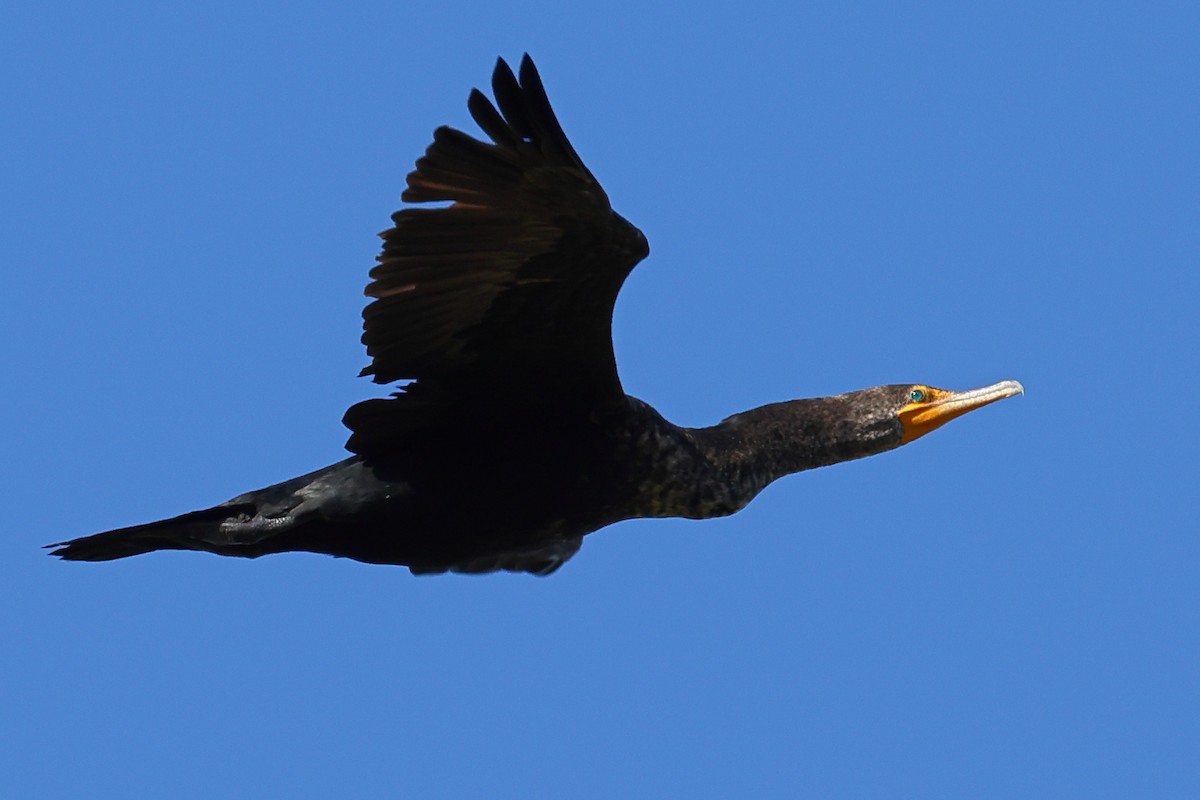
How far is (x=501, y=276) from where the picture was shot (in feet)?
23.3

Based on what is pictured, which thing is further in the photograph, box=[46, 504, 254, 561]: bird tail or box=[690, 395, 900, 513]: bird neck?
box=[690, 395, 900, 513]: bird neck

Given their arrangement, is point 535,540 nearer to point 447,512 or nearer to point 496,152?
point 447,512

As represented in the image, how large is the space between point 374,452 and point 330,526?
35 cm

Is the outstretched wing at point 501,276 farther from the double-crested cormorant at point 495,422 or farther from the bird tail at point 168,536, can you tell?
the bird tail at point 168,536

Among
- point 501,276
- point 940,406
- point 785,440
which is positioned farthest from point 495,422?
point 940,406

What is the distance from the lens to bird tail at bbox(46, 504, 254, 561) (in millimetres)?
7547

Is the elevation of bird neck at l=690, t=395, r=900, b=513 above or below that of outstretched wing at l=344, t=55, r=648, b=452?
below

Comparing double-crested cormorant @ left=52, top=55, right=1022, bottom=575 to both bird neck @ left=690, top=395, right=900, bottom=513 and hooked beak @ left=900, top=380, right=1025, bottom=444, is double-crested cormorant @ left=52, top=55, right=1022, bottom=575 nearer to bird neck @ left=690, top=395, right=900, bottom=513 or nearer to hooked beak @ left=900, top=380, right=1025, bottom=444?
bird neck @ left=690, top=395, right=900, bottom=513

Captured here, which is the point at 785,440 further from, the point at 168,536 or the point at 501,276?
the point at 168,536

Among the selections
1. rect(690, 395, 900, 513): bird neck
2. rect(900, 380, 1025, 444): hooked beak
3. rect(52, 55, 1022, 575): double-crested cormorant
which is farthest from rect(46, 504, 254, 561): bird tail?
rect(900, 380, 1025, 444): hooked beak

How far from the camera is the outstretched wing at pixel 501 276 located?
21.8 ft

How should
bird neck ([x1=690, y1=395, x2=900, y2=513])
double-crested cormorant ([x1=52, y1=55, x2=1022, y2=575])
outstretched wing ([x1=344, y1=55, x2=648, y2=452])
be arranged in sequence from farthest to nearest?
bird neck ([x1=690, y1=395, x2=900, y2=513])
double-crested cormorant ([x1=52, y1=55, x2=1022, y2=575])
outstretched wing ([x1=344, y1=55, x2=648, y2=452])

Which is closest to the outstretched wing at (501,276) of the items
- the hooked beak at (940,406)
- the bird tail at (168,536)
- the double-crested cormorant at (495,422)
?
the double-crested cormorant at (495,422)

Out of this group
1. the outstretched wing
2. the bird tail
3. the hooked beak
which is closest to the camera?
the outstretched wing
